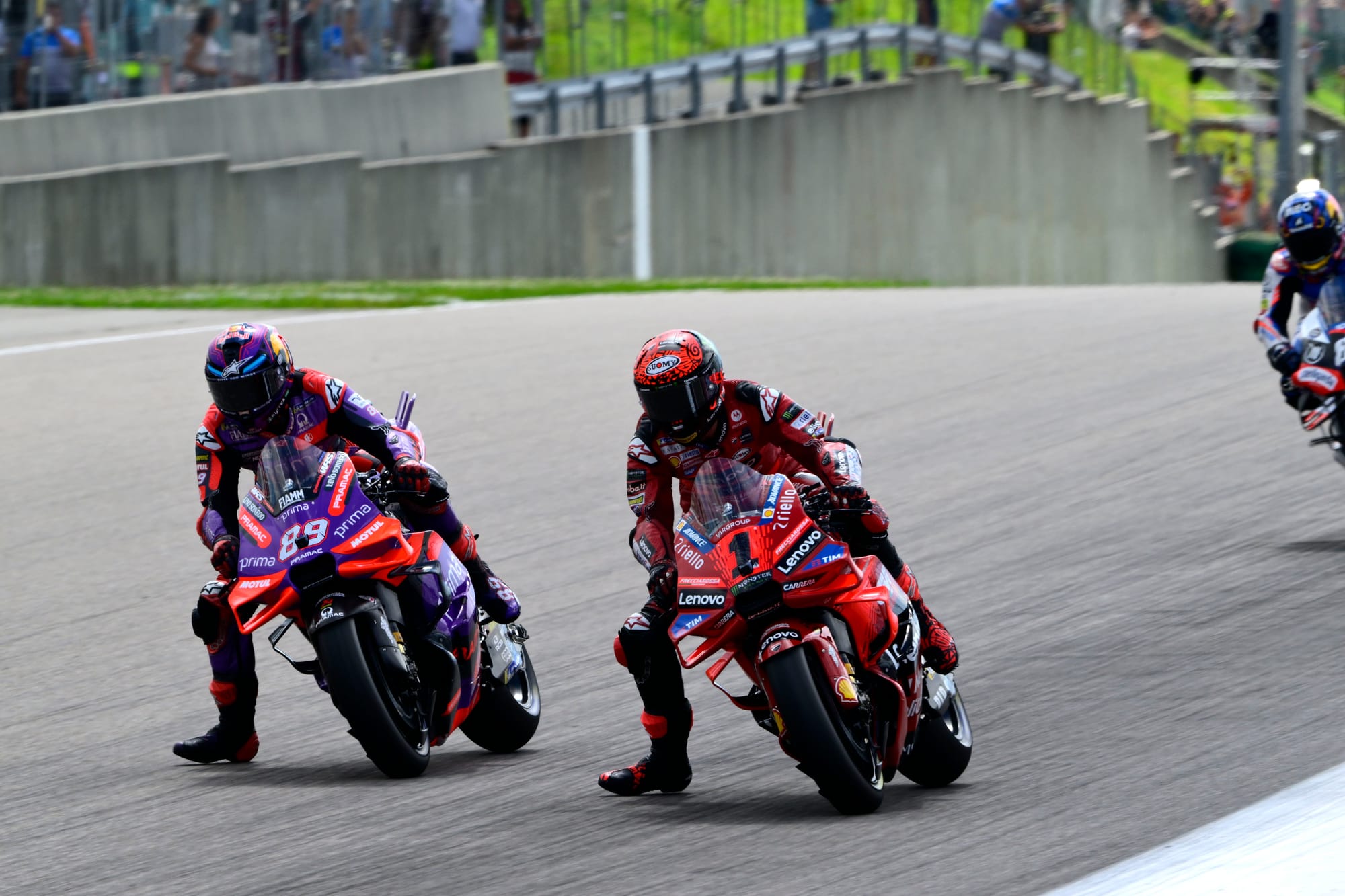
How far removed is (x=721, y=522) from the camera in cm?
637

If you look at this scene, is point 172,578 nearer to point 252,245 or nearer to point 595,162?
point 252,245

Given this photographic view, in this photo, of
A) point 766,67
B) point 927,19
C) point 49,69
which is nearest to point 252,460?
point 49,69

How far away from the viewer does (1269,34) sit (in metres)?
34.2

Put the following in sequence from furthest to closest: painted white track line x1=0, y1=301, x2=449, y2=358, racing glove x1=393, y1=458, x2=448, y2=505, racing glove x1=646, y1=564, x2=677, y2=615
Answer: painted white track line x1=0, y1=301, x2=449, y2=358, racing glove x1=393, y1=458, x2=448, y2=505, racing glove x1=646, y1=564, x2=677, y2=615

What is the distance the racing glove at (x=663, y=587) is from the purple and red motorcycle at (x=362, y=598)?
101cm

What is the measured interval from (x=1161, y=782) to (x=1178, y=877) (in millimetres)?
1169

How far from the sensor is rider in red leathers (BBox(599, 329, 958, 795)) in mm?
6383

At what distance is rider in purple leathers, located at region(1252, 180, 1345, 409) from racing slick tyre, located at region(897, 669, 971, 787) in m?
4.98

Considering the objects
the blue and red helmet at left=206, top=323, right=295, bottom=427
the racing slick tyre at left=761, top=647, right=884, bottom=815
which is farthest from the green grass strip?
the racing slick tyre at left=761, top=647, right=884, bottom=815

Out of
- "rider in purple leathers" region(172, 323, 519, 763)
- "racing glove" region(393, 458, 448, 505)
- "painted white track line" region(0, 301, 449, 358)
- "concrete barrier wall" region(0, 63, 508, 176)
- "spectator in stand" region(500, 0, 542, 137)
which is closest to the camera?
"rider in purple leathers" region(172, 323, 519, 763)

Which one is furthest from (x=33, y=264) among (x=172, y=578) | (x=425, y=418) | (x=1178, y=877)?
(x=1178, y=877)

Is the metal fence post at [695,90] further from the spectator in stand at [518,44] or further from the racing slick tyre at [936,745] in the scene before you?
the racing slick tyre at [936,745]

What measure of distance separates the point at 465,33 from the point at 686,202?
4212mm

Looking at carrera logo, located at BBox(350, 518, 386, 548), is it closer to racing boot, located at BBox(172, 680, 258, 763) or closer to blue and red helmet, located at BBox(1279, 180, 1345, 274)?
racing boot, located at BBox(172, 680, 258, 763)
